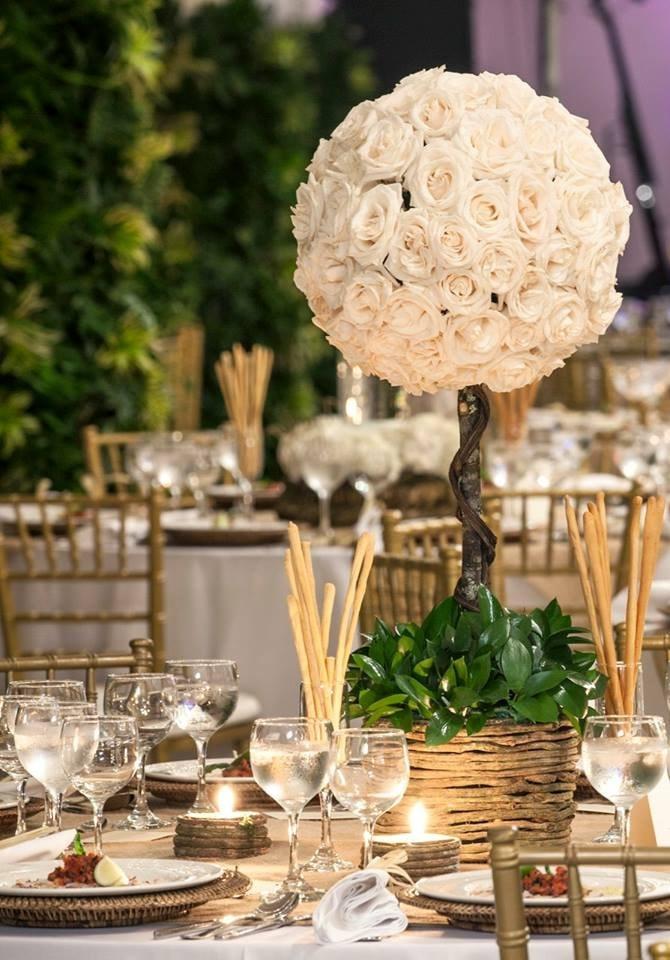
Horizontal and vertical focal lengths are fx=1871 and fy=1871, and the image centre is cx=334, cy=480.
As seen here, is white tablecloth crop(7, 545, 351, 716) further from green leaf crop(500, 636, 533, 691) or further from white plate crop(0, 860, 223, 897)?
white plate crop(0, 860, 223, 897)

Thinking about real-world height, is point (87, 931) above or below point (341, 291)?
below

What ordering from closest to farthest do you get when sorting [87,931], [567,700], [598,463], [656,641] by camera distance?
[87,931], [567,700], [656,641], [598,463]

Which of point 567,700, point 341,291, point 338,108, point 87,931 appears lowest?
point 87,931

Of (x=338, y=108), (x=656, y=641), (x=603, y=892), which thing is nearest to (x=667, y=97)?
(x=338, y=108)

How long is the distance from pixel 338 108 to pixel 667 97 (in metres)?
3.82

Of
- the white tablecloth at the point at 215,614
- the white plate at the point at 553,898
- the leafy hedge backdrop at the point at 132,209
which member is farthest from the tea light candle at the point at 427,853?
the leafy hedge backdrop at the point at 132,209

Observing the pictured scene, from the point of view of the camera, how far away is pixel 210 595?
521cm

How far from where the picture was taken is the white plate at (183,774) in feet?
8.10

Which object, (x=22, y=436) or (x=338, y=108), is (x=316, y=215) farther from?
(x=338, y=108)

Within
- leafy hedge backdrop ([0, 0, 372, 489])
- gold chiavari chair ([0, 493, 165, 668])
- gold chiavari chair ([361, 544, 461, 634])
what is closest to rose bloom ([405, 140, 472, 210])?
gold chiavari chair ([361, 544, 461, 634])

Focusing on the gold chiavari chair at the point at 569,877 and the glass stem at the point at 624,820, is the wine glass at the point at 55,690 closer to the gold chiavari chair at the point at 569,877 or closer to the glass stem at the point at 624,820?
the glass stem at the point at 624,820

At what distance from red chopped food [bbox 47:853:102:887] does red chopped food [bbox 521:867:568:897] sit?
1.41 ft

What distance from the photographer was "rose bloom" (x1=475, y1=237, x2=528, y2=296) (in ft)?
7.00

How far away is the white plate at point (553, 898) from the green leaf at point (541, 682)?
22 cm
